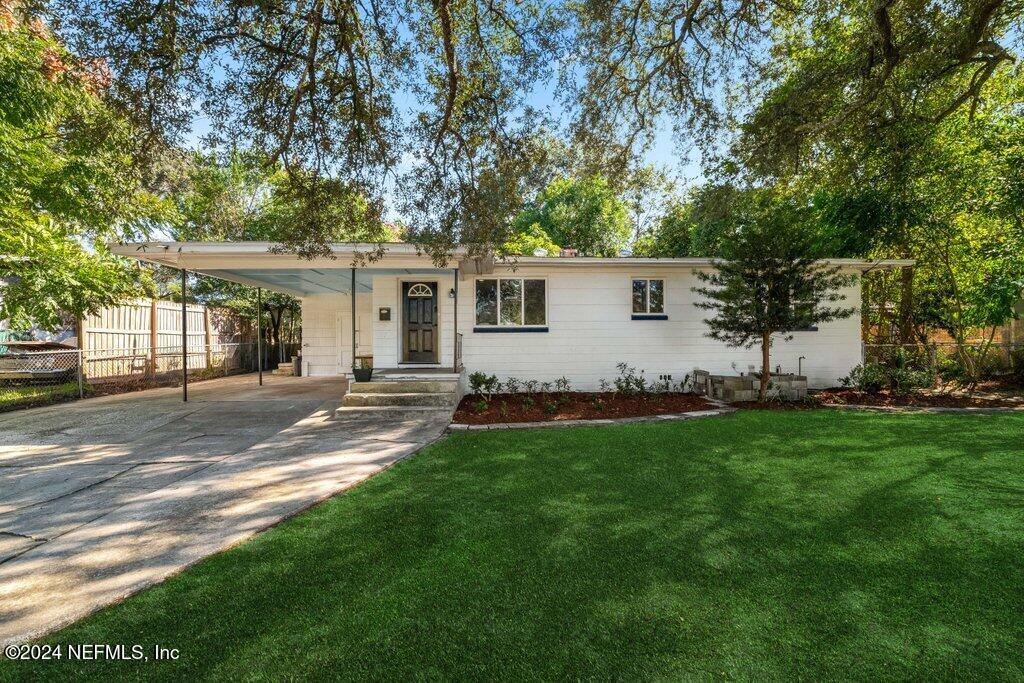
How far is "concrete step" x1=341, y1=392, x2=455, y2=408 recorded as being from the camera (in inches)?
305

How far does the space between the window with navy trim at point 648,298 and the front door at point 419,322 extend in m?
4.57

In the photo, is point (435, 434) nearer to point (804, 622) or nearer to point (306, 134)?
point (306, 134)

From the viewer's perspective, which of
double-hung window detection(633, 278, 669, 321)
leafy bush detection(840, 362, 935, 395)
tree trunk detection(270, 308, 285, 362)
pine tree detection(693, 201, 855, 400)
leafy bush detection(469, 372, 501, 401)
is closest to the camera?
pine tree detection(693, 201, 855, 400)

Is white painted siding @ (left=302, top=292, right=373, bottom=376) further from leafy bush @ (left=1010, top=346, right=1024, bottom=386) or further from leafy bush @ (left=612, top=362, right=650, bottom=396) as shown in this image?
leafy bush @ (left=1010, top=346, right=1024, bottom=386)

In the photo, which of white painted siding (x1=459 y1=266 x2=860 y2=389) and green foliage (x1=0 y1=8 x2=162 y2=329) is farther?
white painted siding (x1=459 y1=266 x2=860 y2=389)

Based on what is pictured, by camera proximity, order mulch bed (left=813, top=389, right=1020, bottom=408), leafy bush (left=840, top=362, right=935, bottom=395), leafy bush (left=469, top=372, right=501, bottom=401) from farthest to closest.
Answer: leafy bush (left=840, top=362, right=935, bottom=395)
leafy bush (left=469, top=372, right=501, bottom=401)
mulch bed (left=813, top=389, right=1020, bottom=408)

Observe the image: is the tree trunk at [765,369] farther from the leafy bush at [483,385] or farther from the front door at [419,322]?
the front door at [419,322]

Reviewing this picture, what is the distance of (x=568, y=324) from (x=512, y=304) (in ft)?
4.34

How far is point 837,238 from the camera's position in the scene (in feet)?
39.7

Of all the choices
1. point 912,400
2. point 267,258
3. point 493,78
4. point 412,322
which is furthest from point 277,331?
point 912,400

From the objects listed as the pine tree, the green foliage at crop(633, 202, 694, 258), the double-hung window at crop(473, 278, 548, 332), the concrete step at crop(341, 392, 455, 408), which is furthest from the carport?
the green foliage at crop(633, 202, 694, 258)

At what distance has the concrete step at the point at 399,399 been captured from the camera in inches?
305

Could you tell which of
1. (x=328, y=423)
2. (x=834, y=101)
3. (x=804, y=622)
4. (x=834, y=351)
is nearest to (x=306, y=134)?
(x=328, y=423)

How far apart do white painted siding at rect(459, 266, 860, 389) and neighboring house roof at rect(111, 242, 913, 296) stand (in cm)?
34
